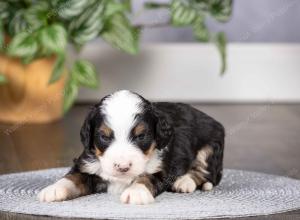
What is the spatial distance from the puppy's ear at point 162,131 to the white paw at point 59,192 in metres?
0.27

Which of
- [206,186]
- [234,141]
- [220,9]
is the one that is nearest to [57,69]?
[234,141]

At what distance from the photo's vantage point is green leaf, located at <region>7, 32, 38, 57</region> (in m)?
3.94

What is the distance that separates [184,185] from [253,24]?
11.5 feet

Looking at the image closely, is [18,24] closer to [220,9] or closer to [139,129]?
[220,9]

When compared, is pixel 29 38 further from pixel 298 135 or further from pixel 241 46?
pixel 241 46

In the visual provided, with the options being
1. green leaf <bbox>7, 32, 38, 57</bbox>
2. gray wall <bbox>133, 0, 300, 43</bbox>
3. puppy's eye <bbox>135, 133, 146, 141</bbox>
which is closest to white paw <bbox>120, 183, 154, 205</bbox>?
puppy's eye <bbox>135, 133, 146, 141</bbox>

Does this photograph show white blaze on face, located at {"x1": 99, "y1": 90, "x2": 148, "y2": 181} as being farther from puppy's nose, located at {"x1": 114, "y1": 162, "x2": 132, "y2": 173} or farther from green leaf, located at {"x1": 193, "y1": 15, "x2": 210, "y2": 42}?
green leaf, located at {"x1": 193, "y1": 15, "x2": 210, "y2": 42}

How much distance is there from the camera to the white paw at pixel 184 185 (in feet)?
7.43

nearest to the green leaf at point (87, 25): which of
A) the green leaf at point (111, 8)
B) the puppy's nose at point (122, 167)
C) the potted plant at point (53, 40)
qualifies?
the potted plant at point (53, 40)

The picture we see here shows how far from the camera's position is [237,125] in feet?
14.2

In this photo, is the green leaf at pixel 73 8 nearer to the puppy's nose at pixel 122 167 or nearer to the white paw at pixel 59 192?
the white paw at pixel 59 192

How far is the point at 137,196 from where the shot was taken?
6.71ft

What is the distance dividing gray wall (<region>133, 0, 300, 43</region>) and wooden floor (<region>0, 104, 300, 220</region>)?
2.09ft

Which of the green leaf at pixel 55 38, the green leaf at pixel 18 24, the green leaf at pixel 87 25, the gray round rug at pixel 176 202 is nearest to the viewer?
the gray round rug at pixel 176 202
